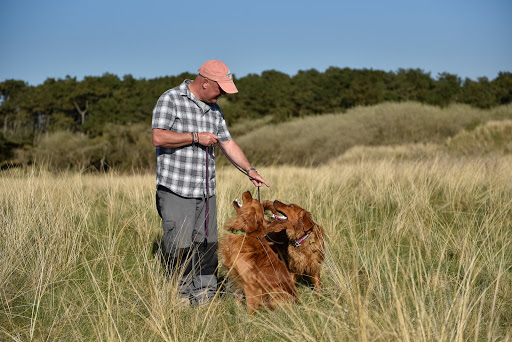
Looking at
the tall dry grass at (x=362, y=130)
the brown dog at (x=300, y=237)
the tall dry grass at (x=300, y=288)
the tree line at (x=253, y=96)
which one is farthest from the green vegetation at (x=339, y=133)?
the brown dog at (x=300, y=237)

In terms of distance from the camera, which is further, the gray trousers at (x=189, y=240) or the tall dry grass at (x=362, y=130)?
the tall dry grass at (x=362, y=130)

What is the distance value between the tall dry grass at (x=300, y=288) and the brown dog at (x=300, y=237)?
0.20 meters

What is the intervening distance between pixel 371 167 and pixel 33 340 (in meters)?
7.85

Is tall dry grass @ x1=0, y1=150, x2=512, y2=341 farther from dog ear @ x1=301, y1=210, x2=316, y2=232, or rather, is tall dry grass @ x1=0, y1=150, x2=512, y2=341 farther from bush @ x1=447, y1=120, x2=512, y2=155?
bush @ x1=447, y1=120, x2=512, y2=155

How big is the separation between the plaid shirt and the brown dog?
778 mm

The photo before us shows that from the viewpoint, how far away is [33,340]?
2.54m

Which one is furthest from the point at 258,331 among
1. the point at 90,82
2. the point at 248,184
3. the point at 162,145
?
the point at 90,82

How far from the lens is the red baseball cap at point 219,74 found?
11.5 ft

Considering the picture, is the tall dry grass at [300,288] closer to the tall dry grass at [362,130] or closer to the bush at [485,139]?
the bush at [485,139]

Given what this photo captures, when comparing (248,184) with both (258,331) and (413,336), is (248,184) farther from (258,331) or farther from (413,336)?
(413,336)

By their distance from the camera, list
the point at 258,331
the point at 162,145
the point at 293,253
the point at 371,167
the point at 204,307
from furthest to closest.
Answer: the point at 371,167 < the point at 293,253 < the point at 162,145 < the point at 204,307 < the point at 258,331

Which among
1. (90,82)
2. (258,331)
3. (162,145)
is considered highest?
(90,82)

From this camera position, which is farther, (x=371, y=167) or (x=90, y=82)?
(x=90, y=82)

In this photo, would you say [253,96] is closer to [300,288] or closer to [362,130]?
[362,130]
